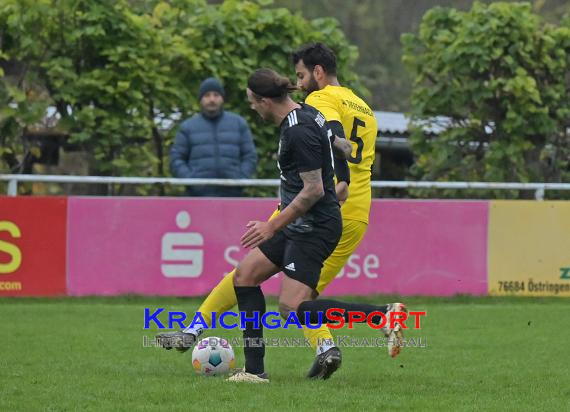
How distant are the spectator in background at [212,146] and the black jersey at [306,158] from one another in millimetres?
5798

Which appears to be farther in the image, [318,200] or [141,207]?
[141,207]

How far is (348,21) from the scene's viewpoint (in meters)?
Answer: 41.2

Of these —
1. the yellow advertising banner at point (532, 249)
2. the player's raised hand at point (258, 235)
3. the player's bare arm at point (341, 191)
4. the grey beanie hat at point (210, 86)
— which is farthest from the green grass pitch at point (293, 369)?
the grey beanie hat at point (210, 86)

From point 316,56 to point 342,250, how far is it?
4.25ft

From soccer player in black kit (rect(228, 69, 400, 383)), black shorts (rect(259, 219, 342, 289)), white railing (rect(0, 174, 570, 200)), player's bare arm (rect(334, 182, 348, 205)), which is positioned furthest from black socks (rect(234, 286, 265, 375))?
white railing (rect(0, 174, 570, 200))

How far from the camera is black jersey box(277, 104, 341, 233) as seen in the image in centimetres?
743

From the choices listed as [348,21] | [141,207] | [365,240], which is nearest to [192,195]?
[141,207]

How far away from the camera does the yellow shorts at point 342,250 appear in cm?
822

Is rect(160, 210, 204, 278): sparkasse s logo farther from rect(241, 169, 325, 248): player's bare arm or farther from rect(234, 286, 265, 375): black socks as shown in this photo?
rect(241, 169, 325, 248): player's bare arm

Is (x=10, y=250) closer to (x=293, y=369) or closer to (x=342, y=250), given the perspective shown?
(x=293, y=369)

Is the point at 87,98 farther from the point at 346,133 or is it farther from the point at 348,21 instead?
the point at 348,21

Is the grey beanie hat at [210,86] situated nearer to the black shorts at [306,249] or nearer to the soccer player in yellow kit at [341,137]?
the soccer player in yellow kit at [341,137]

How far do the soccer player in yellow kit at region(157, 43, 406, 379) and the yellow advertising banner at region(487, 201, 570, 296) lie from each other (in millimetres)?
5845

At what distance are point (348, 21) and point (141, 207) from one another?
28.7m
